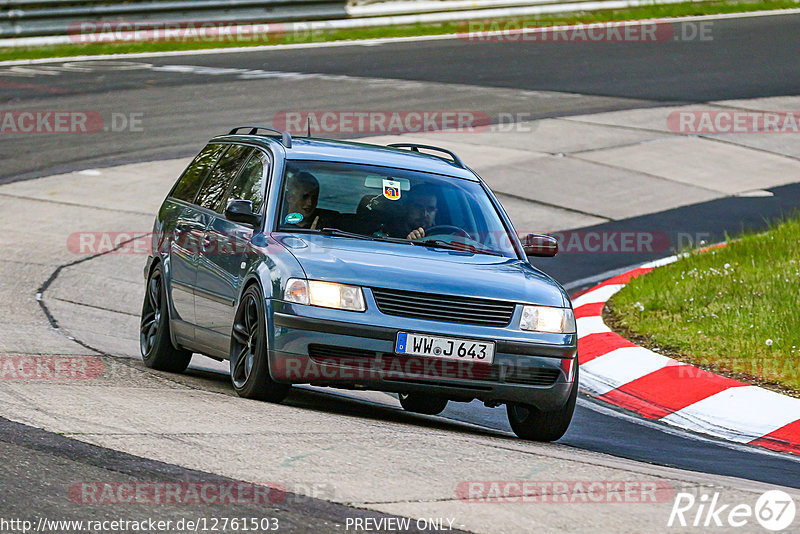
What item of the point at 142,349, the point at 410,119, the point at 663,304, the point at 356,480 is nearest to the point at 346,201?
the point at 142,349

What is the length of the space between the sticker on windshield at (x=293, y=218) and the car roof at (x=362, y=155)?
0.49m

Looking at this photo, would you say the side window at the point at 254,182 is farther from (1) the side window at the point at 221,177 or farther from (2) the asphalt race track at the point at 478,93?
(2) the asphalt race track at the point at 478,93

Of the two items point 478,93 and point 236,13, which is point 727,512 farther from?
point 236,13

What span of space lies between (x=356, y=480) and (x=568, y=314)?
253cm

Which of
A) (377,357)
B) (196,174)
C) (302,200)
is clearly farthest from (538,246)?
(196,174)

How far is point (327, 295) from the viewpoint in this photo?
7.55 m

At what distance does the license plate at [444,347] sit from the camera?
24.6ft

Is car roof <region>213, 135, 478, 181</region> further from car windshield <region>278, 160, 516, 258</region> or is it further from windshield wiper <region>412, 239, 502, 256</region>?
windshield wiper <region>412, 239, 502, 256</region>

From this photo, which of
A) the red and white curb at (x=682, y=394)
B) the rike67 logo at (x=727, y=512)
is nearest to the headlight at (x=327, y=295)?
the rike67 logo at (x=727, y=512)

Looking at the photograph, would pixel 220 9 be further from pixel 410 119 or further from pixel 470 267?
pixel 470 267

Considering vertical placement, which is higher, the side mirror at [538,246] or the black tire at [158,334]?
the side mirror at [538,246]

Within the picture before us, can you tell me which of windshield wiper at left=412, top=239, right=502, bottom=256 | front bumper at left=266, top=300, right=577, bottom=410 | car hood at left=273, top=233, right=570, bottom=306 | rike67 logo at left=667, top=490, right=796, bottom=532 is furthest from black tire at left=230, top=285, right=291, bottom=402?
rike67 logo at left=667, top=490, right=796, bottom=532

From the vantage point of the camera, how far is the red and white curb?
8727mm

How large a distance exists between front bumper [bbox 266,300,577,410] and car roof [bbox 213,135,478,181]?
5.04 ft
